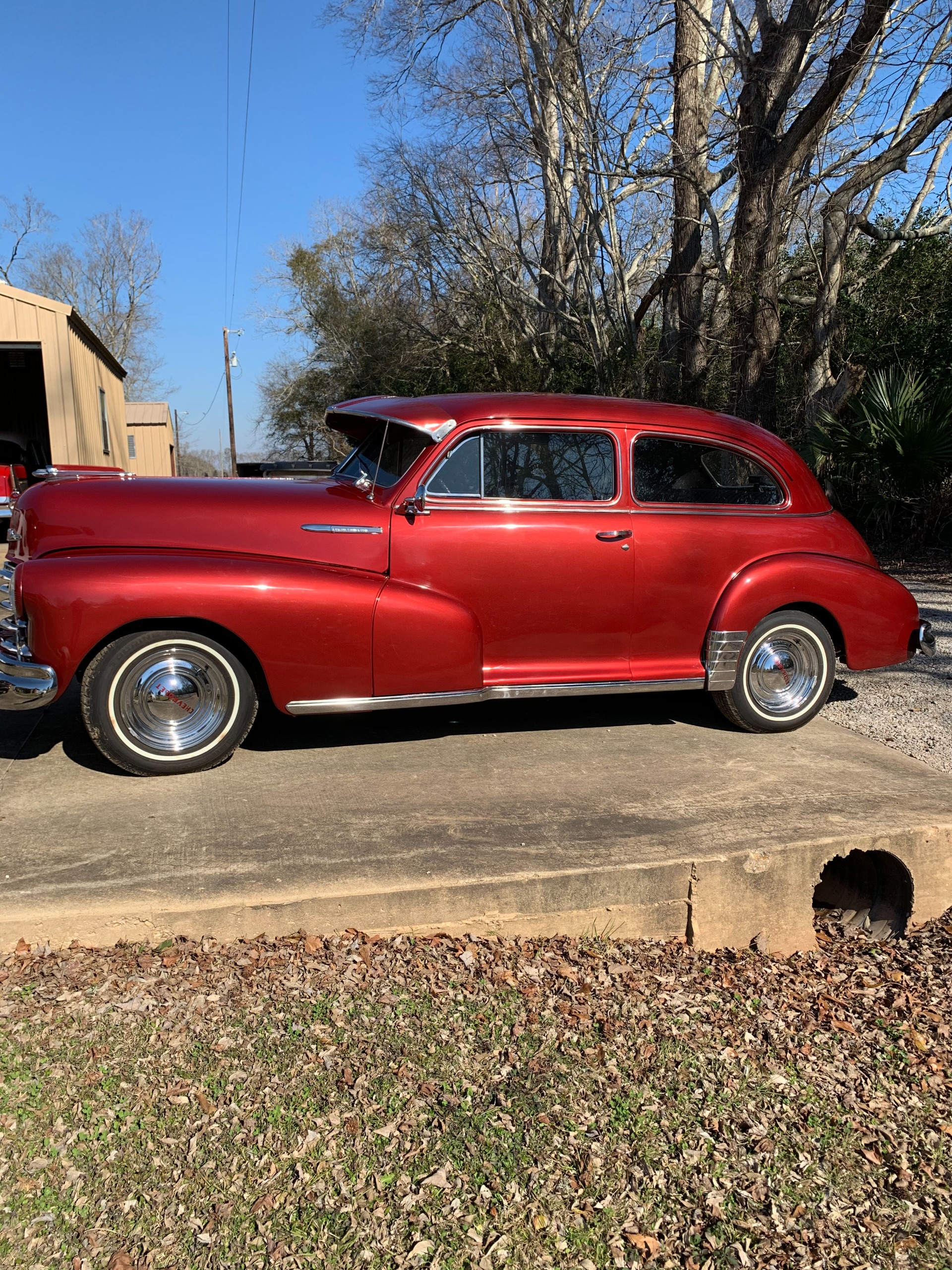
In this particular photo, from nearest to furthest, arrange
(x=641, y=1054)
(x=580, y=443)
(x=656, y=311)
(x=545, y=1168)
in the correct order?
(x=545, y=1168) < (x=641, y=1054) < (x=580, y=443) < (x=656, y=311)

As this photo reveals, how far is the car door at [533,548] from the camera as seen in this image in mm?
4395

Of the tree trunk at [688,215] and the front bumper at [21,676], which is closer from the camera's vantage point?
the front bumper at [21,676]

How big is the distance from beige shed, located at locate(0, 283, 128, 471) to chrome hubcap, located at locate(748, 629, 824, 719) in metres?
9.48

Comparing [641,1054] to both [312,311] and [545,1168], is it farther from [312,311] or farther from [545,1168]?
[312,311]

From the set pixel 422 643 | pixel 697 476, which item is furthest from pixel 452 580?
pixel 697 476

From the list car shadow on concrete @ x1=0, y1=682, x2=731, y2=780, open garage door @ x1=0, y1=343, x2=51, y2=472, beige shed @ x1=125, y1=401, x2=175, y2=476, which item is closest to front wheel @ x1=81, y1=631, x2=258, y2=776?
car shadow on concrete @ x1=0, y1=682, x2=731, y2=780

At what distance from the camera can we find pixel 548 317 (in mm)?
19781

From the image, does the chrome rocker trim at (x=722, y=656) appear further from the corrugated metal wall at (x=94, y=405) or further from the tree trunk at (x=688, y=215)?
the corrugated metal wall at (x=94, y=405)

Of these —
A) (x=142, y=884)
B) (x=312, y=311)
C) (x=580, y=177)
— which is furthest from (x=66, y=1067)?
(x=312, y=311)

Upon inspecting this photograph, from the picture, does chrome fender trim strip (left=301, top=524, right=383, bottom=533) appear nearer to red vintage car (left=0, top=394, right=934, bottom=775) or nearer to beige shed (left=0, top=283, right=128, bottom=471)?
red vintage car (left=0, top=394, right=934, bottom=775)

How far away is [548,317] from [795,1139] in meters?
19.0

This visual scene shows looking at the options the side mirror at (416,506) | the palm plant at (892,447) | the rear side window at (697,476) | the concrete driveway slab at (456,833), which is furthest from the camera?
the palm plant at (892,447)

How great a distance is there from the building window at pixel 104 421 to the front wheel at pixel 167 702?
52.8 feet

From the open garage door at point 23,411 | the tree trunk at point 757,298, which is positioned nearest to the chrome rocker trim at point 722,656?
the tree trunk at point 757,298
